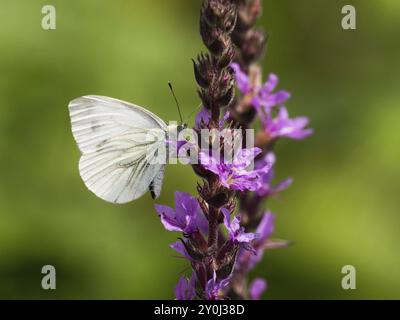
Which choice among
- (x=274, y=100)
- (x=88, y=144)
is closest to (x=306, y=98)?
(x=274, y=100)

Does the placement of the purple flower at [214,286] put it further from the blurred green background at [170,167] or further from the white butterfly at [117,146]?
the blurred green background at [170,167]

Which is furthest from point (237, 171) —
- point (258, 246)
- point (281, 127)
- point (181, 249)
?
point (281, 127)

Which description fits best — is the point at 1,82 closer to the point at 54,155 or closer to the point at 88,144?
the point at 54,155

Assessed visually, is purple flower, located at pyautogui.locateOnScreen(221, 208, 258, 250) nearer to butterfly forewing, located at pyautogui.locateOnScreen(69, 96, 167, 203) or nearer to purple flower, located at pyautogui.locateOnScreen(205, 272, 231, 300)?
purple flower, located at pyautogui.locateOnScreen(205, 272, 231, 300)

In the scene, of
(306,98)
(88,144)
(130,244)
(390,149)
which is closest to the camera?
(88,144)

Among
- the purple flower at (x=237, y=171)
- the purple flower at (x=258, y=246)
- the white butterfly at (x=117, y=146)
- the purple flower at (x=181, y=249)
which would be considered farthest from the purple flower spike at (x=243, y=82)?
the purple flower at (x=181, y=249)
